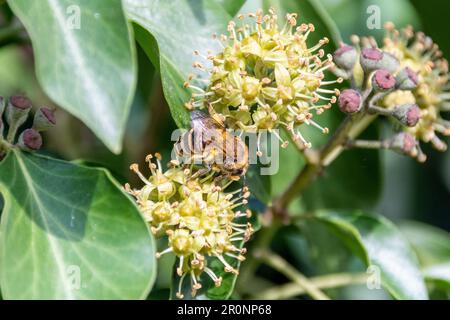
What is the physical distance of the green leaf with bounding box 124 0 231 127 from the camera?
183 cm

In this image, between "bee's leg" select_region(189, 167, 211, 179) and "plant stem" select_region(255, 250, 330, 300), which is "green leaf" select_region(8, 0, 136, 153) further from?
"plant stem" select_region(255, 250, 330, 300)

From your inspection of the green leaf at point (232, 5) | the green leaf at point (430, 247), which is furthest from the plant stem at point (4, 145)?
the green leaf at point (430, 247)

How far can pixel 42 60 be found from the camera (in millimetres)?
1457

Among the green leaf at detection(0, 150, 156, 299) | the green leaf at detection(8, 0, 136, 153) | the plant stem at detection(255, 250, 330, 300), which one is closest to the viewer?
the green leaf at detection(8, 0, 136, 153)

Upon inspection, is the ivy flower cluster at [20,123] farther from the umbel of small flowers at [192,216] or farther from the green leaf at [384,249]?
the green leaf at [384,249]

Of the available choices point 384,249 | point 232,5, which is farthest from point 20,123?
point 384,249

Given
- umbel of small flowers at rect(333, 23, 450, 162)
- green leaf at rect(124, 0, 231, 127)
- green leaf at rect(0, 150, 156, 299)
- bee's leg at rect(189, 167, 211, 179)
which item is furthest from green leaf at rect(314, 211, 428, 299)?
green leaf at rect(0, 150, 156, 299)

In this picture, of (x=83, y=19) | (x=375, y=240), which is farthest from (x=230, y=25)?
(x=375, y=240)

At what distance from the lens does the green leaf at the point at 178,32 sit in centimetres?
183

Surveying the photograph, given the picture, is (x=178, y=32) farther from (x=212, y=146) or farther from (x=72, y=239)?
(x=72, y=239)

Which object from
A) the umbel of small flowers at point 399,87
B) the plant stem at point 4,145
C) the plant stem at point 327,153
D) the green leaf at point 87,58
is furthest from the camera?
the plant stem at point 327,153

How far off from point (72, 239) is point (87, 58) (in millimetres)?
351

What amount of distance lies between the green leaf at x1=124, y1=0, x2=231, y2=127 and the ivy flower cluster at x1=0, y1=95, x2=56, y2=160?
0.28m

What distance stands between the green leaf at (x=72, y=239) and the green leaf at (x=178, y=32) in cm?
29
